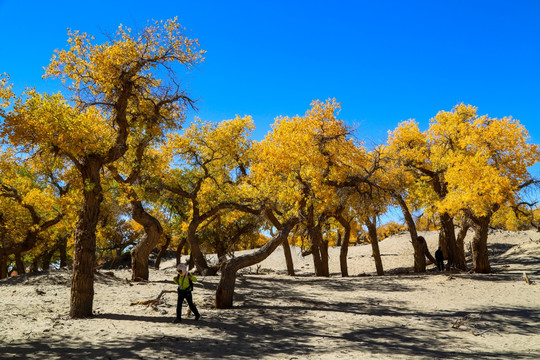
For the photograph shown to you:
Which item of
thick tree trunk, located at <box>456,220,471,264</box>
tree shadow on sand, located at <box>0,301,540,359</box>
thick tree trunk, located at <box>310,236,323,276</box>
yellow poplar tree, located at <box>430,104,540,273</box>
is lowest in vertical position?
tree shadow on sand, located at <box>0,301,540,359</box>

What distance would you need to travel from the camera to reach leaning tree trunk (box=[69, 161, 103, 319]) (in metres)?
10.1

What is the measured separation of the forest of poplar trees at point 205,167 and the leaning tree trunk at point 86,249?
0.09 ft

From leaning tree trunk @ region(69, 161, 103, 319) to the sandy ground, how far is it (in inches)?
18.1

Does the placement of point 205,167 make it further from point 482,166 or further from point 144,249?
point 482,166

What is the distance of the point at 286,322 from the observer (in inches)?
409

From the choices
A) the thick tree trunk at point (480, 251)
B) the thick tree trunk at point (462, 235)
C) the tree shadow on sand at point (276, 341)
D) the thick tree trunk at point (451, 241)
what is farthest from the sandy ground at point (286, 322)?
the thick tree trunk at point (451, 241)

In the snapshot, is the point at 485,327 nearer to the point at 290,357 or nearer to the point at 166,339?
the point at 290,357

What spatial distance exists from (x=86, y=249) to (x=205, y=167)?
986 cm

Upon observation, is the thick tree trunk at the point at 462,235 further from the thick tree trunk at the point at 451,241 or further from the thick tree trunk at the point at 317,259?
the thick tree trunk at the point at 317,259

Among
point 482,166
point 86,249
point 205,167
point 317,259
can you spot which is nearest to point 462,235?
point 482,166

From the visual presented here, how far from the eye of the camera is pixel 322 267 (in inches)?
974

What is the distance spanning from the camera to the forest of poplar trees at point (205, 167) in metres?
10.5

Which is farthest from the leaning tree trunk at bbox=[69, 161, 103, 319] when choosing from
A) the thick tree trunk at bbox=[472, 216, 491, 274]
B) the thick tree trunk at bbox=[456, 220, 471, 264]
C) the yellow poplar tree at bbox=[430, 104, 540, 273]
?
the thick tree trunk at bbox=[456, 220, 471, 264]

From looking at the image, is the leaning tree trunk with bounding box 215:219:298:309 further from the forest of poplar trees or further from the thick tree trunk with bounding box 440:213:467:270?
the thick tree trunk with bounding box 440:213:467:270
